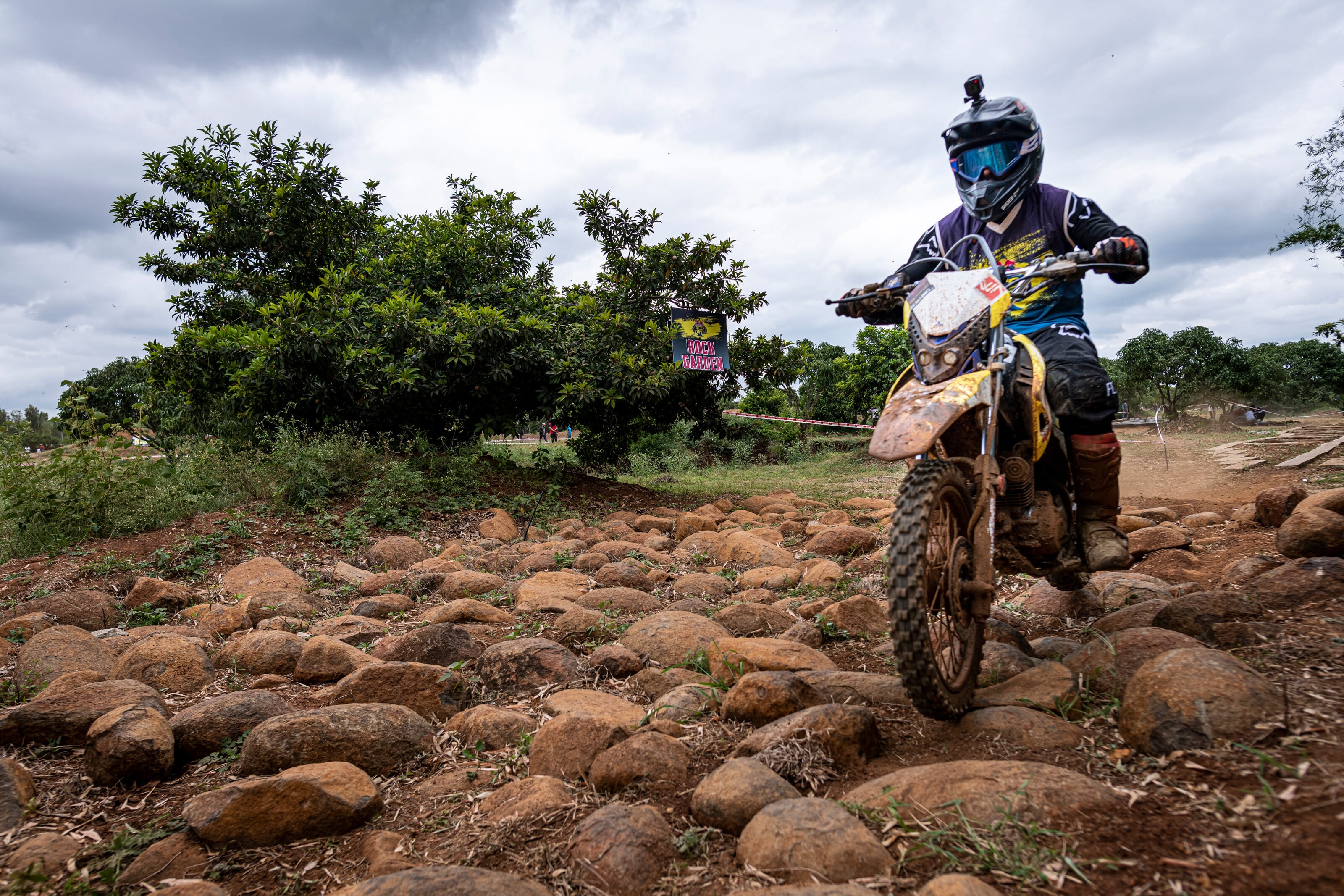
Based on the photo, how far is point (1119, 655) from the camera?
2631 millimetres

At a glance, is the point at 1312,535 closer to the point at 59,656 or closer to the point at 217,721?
the point at 217,721

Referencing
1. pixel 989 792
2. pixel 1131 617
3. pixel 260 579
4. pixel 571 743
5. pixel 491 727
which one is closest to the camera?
pixel 989 792

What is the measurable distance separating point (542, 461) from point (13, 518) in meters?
5.49

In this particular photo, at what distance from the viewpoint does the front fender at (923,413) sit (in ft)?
7.85

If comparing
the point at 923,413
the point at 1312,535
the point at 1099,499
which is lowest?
the point at 1312,535

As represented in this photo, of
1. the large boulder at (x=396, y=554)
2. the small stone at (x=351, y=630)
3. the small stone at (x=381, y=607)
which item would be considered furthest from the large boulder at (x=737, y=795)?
the large boulder at (x=396, y=554)

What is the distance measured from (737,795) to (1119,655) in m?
1.55

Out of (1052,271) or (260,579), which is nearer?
(1052,271)

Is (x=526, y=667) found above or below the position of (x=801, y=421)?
below

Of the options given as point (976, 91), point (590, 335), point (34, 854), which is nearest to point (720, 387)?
point (590, 335)

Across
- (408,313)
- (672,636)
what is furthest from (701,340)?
(672,636)

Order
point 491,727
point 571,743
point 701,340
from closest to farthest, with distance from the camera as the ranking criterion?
point 571,743 → point 491,727 → point 701,340

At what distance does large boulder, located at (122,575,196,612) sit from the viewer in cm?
481

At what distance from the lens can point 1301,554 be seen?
11.9 ft
